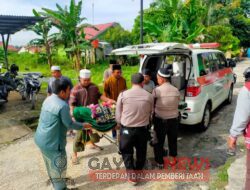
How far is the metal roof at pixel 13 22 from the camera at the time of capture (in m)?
8.61

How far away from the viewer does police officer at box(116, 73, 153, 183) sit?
11.6ft

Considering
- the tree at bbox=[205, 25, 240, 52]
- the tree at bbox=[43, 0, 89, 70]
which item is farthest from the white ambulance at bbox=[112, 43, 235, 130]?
the tree at bbox=[205, 25, 240, 52]

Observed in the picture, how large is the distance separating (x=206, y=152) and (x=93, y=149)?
2.21 m

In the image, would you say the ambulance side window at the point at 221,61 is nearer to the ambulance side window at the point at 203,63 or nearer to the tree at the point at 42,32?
the ambulance side window at the point at 203,63

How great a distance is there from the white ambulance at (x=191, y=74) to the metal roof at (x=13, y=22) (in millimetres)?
5121

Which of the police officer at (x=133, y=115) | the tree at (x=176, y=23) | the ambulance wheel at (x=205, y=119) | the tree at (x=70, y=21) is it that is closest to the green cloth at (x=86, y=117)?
the police officer at (x=133, y=115)

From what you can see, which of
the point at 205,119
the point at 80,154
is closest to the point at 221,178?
the point at 205,119

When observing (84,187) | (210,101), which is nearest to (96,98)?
(84,187)

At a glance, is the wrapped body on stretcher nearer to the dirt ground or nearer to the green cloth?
the green cloth

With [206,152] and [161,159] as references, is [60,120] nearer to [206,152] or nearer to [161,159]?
[161,159]

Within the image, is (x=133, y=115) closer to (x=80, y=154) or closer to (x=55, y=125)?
(x=55, y=125)

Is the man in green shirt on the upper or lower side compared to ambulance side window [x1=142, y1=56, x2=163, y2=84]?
lower

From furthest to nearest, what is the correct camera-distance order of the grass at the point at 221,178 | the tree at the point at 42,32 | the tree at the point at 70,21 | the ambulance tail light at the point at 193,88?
1. the tree at the point at 42,32
2. the tree at the point at 70,21
3. the ambulance tail light at the point at 193,88
4. the grass at the point at 221,178

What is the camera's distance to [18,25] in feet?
32.8
